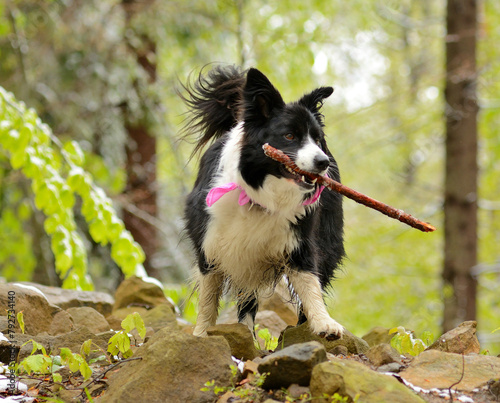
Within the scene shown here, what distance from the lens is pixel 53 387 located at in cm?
319

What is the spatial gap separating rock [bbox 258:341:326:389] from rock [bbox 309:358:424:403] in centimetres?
9

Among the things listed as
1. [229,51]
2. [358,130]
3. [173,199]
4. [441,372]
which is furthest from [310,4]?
[441,372]

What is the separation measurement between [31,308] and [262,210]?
68.3 inches

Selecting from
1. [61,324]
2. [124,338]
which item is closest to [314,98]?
[124,338]

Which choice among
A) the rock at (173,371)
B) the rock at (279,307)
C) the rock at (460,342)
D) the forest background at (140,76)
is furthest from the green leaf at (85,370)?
the forest background at (140,76)

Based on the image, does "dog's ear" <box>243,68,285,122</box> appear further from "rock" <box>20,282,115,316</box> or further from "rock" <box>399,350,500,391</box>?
"rock" <box>20,282,115,316</box>

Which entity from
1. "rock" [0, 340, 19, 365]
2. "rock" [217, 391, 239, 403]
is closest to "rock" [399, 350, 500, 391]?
"rock" [217, 391, 239, 403]

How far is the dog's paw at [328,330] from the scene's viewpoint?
139 inches

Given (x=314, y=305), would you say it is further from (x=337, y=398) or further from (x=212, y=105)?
(x=212, y=105)

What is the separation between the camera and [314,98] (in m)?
4.22

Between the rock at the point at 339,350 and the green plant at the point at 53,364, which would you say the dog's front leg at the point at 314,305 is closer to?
the rock at the point at 339,350

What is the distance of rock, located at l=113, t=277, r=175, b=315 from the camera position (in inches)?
211

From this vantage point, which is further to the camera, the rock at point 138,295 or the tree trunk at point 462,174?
the tree trunk at point 462,174

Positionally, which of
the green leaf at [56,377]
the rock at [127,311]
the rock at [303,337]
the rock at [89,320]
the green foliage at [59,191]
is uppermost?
the green foliage at [59,191]
